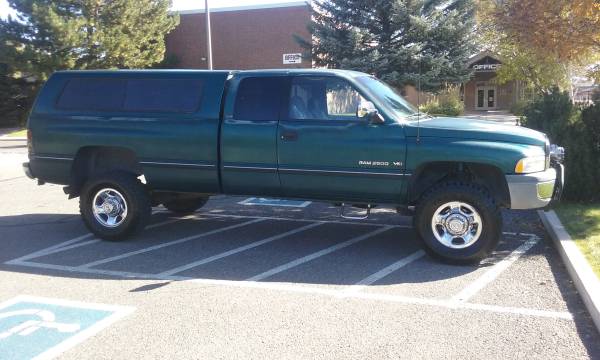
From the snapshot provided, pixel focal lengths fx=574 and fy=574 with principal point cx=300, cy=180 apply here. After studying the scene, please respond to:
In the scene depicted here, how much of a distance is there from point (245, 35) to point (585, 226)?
34.8 metres

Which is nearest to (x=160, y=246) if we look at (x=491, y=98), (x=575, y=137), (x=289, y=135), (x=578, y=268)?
(x=289, y=135)

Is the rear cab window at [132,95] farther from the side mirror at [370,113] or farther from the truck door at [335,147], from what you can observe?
the side mirror at [370,113]

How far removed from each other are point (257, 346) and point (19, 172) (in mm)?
12815

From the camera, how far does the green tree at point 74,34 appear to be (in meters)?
27.6

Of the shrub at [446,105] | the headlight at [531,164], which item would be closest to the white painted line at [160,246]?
the headlight at [531,164]

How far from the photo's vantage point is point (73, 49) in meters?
29.1

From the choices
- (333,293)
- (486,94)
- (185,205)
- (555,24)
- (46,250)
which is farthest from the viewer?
(486,94)

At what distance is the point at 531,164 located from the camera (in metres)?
5.80

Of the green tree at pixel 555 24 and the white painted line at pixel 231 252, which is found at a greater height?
the green tree at pixel 555 24

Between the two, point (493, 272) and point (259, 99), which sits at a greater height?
point (259, 99)

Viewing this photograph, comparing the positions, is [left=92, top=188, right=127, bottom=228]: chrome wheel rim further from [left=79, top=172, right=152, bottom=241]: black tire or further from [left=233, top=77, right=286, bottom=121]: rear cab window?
[left=233, top=77, right=286, bottom=121]: rear cab window

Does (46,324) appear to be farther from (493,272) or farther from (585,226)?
(585,226)

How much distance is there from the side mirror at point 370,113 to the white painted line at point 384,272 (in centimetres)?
152

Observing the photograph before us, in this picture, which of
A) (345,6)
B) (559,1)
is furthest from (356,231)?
(345,6)
